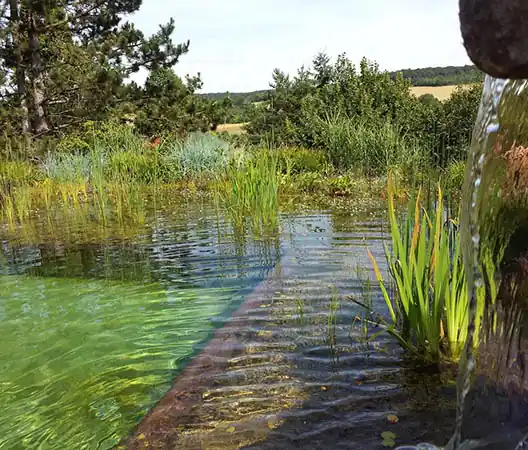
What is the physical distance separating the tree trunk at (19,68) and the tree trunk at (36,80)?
309 mm

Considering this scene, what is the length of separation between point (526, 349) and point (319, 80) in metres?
26.9

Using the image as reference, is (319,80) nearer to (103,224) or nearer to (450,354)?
(103,224)

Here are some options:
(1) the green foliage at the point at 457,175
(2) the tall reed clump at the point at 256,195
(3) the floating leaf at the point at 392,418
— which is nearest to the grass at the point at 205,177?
(2) the tall reed clump at the point at 256,195

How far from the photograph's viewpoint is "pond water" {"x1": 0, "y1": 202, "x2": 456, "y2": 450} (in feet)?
6.95

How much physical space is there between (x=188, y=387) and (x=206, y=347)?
486 millimetres

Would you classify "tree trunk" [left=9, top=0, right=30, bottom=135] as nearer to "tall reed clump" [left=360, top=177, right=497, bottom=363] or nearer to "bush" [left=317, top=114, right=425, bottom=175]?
"bush" [left=317, top=114, right=425, bottom=175]

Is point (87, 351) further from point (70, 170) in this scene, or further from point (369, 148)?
point (369, 148)

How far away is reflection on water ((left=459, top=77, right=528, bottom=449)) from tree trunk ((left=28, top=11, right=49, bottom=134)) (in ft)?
52.9

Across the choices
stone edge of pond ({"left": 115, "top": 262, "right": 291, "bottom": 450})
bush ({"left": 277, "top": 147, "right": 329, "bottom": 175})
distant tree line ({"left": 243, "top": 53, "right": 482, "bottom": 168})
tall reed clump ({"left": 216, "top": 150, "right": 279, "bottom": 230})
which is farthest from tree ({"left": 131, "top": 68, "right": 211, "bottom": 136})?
stone edge of pond ({"left": 115, "top": 262, "right": 291, "bottom": 450})

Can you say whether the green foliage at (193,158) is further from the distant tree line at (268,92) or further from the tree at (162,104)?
the distant tree line at (268,92)

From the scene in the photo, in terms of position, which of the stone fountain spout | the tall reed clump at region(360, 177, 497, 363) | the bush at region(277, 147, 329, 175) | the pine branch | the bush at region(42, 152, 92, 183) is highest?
the pine branch

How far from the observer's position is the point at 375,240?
5.37 m

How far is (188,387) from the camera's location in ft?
8.06

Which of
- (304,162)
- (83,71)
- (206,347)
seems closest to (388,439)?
(206,347)
